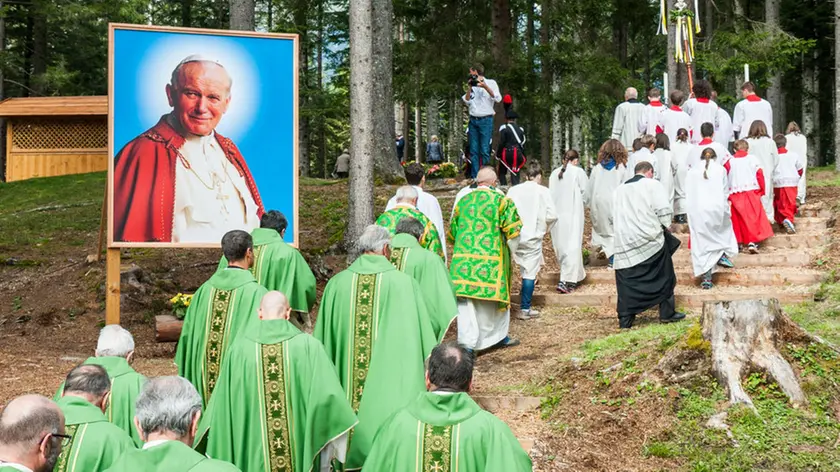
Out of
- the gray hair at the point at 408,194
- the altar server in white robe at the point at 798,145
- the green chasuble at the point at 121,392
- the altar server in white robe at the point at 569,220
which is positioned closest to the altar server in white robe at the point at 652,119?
the altar server in white robe at the point at 569,220

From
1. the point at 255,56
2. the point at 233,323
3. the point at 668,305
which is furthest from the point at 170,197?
the point at 668,305

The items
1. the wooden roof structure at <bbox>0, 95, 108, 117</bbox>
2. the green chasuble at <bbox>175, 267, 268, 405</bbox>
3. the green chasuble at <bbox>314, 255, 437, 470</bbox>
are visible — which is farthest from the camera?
the wooden roof structure at <bbox>0, 95, 108, 117</bbox>

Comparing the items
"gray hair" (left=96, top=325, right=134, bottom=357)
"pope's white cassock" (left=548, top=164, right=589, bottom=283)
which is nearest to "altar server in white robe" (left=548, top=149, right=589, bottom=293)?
"pope's white cassock" (left=548, top=164, right=589, bottom=283)

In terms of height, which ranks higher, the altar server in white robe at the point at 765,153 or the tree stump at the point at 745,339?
the altar server in white robe at the point at 765,153

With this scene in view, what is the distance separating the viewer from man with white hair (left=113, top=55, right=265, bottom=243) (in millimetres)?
10711

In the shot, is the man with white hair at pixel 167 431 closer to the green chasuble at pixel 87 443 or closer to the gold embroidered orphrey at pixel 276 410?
the green chasuble at pixel 87 443

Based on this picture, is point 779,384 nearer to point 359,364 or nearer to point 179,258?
point 359,364

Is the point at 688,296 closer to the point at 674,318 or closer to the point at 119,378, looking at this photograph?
the point at 674,318

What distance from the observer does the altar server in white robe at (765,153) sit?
1486 cm

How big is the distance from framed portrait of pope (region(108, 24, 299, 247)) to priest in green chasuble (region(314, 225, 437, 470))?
13.1 feet

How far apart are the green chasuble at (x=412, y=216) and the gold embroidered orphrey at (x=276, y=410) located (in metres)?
3.48

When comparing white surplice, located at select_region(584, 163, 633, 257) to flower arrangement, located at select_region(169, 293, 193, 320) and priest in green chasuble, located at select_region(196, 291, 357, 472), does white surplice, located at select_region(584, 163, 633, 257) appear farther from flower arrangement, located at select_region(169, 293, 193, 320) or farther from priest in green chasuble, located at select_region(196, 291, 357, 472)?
priest in green chasuble, located at select_region(196, 291, 357, 472)

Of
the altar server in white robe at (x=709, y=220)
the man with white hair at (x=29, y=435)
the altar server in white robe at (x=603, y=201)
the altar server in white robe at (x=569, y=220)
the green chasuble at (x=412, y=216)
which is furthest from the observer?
the altar server in white robe at (x=603, y=201)

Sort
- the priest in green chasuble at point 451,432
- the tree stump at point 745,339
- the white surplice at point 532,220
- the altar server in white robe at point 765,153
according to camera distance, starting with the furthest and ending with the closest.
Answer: the altar server in white robe at point 765,153, the white surplice at point 532,220, the tree stump at point 745,339, the priest in green chasuble at point 451,432
